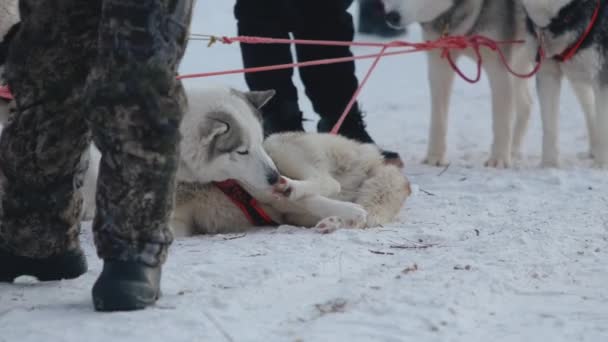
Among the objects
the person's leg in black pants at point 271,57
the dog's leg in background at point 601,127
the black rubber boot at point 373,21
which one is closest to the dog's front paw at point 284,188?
the person's leg in black pants at point 271,57

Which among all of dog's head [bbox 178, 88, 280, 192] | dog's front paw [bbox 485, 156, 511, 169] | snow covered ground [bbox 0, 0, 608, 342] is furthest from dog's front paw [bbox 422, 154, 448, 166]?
dog's head [bbox 178, 88, 280, 192]

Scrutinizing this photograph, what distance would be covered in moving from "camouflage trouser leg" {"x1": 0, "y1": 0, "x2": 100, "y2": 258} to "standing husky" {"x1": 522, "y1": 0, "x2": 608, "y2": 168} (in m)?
3.19

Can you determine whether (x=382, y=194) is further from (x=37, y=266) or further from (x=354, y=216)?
(x=37, y=266)

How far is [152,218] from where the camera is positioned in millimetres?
2098

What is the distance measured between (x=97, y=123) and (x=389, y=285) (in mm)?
813

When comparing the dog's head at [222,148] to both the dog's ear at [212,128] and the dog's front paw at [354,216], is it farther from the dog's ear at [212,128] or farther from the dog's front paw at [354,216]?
the dog's front paw at [354,216]

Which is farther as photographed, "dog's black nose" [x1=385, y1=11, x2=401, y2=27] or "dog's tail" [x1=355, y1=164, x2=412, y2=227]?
"dog's black nose" [x1=385, y1=11, x2=401, y2=27]

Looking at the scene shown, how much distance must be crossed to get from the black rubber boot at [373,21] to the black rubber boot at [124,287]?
9.89 meters

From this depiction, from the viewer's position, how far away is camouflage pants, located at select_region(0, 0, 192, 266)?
6.59 feet

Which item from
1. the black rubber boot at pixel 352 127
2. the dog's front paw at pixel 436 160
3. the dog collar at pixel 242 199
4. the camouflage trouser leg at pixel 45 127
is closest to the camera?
the camouflage trouser leg at pixel 45 127

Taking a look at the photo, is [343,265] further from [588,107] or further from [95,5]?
[588,107]

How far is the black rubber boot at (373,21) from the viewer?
11758mm

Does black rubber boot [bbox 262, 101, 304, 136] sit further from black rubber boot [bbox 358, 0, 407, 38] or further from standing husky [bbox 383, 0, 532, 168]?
black rubber boot [bbox 358, 0, 407, 38]

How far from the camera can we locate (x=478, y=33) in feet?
17.0
